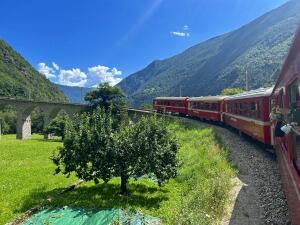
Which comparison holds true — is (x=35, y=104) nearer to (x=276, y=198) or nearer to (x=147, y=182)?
(x=147, y=182)

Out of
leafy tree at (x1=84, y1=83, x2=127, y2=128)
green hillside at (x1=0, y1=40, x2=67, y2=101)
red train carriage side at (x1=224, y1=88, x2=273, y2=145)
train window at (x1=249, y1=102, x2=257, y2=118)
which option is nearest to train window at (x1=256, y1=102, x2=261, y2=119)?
red train carriage side at (x1=224, y1=88, x2=273, y2=145)

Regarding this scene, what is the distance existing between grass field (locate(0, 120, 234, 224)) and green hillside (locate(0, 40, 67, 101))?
12429 cm

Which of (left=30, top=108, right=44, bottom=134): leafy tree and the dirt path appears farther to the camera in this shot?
(left=30, top=108, right=44, bottom=134): leafy tree

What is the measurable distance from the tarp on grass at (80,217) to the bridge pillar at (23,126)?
64857mm

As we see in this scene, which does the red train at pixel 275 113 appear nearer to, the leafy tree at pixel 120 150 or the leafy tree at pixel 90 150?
the leafy tree at pixel 120 150

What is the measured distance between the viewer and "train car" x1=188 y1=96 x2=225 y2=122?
106 ft

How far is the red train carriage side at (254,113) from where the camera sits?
16500 mm

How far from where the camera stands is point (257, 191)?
13531 millimetres

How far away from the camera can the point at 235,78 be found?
159875mm

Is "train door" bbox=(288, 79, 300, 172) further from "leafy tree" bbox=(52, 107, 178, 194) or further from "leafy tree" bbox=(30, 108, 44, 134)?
"leafy tree" bbox=(30, 108, 44, 134)

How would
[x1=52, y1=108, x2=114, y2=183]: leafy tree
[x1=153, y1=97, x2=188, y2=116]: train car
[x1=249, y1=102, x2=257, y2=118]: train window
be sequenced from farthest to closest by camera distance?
[x1=153, y1=97, x2=188, y2=116]: train car, [x1=249, y1=102, x2=257, y2=118]: train window, [x1=52, y1=108, x2=114, y2=183]: leafy tree

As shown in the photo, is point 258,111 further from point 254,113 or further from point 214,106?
point 214,106

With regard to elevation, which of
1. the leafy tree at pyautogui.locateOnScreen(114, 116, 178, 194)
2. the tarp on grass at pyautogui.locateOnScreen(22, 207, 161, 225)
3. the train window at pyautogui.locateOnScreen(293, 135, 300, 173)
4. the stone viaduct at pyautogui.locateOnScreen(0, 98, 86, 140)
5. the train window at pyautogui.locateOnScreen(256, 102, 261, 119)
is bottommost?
the tarp on grass at pyautogui.locateOnScreen(22, 207, 161, 225)

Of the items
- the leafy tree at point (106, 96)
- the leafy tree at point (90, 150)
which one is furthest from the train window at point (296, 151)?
the leafy tree at point (106, 96)
